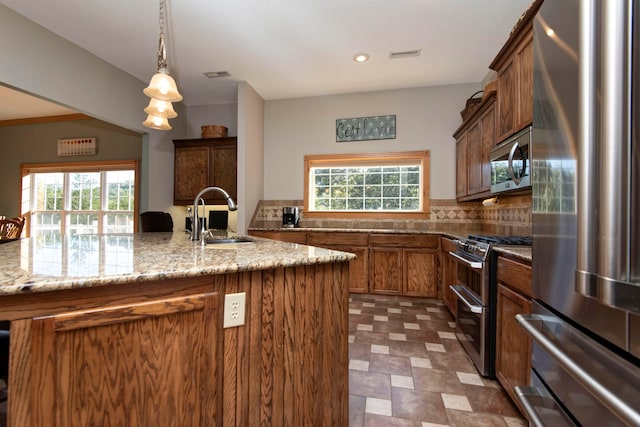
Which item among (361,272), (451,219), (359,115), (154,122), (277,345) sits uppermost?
(359,115)

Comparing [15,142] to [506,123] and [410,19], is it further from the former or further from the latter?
[506,123]

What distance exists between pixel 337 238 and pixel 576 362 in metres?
3.13

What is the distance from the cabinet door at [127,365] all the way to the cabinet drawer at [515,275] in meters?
1.45

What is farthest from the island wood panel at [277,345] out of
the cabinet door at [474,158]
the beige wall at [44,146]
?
the beige wall at [44,146]

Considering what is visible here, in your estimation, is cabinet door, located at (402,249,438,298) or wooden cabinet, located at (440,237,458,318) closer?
wooden cabinet, located at (440,237,458,318)

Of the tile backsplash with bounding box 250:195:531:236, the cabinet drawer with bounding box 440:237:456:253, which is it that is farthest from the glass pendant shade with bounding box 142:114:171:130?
the cabinet drawer with bounding box 440:237:456:253

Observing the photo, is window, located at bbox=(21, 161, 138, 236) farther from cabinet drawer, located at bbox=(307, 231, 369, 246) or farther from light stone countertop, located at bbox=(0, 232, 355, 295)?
light stone countertop, located at bbox=(0, 232, 355, 295)

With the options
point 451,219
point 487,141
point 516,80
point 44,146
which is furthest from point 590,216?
point 44,146

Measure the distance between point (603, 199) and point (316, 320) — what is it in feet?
3.24

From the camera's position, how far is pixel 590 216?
659 mm

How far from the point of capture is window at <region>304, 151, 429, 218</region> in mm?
4277

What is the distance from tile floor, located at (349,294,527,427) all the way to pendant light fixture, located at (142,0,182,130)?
8.11 feet

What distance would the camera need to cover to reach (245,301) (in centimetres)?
106

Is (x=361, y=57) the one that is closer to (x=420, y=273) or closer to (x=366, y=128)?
(x=366, y=128)
